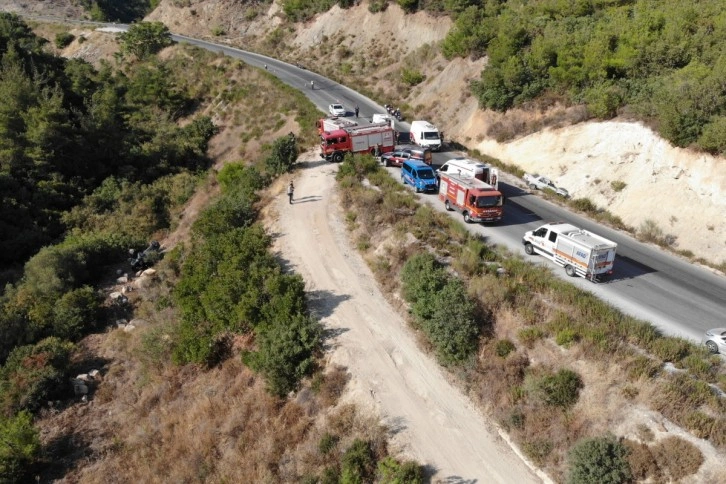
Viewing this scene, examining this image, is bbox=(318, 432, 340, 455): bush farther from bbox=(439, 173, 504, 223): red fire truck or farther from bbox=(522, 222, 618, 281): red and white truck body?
bbox=(439, 173, 504, 223): red fire truck

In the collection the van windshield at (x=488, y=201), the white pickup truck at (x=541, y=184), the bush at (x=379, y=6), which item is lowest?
the white pickup truck at (x=541, y=184)

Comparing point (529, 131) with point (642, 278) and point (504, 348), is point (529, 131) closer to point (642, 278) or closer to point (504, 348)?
point (642, 278)

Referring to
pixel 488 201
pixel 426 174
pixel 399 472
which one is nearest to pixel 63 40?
pixel 426 174

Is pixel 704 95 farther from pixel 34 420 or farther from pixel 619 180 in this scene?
pixel 34 420

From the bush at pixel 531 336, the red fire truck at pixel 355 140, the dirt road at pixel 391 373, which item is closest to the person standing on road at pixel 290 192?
the dirt road at pixel 391 373

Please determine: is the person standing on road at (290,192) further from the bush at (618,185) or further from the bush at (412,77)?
the bush at (412,77)

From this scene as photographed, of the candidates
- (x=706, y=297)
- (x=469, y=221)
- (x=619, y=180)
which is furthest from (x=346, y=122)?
(x=706, y=297)

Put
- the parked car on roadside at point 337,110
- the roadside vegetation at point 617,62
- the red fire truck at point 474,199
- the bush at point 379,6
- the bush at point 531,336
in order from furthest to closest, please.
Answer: the bush at point 379,6 → the parked car on roadside at point 337,110 → the roadside vegetation at point 617,62 → the red fire truck at point 474,199 → the bush at point 531,336
